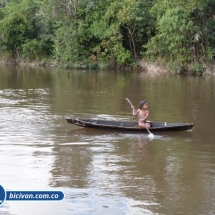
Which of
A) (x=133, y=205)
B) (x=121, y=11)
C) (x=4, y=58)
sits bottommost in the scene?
(x=133, y=205)

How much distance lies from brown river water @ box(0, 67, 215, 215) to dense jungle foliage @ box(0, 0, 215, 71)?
10.6 metres

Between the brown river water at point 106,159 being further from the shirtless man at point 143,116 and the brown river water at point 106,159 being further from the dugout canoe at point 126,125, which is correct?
the shirtless man at point 143,116

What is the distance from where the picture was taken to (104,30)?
33.1 meters

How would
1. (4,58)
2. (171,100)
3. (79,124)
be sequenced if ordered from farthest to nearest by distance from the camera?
(4,58) → (171,100) → (79,124)

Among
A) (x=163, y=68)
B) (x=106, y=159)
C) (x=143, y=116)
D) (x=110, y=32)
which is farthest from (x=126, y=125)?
(x=110, y=32)

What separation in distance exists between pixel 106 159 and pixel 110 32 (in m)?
24.0

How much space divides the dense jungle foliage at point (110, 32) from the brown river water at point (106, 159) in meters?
10.6

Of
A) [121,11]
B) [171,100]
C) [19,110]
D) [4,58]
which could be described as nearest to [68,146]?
[19,110]

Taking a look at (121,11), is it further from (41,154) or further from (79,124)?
(41,154)

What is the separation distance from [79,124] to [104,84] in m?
12.0

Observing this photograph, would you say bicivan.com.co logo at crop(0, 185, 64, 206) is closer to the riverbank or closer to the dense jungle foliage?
the dense jungle foliage

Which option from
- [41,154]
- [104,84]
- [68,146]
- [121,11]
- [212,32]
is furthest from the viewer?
[121,11]

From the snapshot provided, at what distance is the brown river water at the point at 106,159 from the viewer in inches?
272

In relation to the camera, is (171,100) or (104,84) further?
(104,84)
